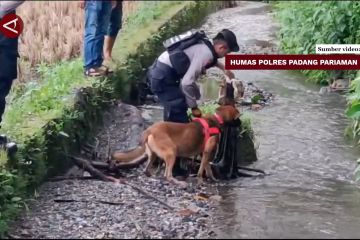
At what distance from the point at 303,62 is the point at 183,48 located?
13.3 ft

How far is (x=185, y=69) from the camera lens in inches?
312

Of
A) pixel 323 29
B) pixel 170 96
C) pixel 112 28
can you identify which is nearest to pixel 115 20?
pixel 112 28

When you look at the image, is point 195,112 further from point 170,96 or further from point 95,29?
point 95,29

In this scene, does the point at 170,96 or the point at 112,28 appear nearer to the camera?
the point at 170,96

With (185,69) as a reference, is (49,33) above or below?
above

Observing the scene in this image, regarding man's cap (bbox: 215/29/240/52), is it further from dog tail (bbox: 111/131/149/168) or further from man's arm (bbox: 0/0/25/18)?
man's arm (bbox: 0/0/25/18)

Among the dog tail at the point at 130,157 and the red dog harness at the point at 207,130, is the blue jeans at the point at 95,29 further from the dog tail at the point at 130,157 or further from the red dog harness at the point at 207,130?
the red dog harness at the point at 207,130

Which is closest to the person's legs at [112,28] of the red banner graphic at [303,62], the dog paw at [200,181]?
the red banner graphic at [303,62]

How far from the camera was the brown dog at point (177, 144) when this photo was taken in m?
7.54

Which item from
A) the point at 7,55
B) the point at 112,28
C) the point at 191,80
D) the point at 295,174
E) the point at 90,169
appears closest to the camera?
the point at 7,55

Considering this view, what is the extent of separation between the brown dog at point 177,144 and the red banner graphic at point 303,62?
287 cm

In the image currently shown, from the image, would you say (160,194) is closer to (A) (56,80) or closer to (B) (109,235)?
(B) (109,235)

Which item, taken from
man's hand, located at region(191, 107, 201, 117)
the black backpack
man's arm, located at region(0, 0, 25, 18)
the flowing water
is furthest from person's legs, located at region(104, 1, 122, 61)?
man's arm, located at region(0, 0, 25, 18)

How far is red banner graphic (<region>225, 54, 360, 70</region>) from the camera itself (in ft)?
36.1
